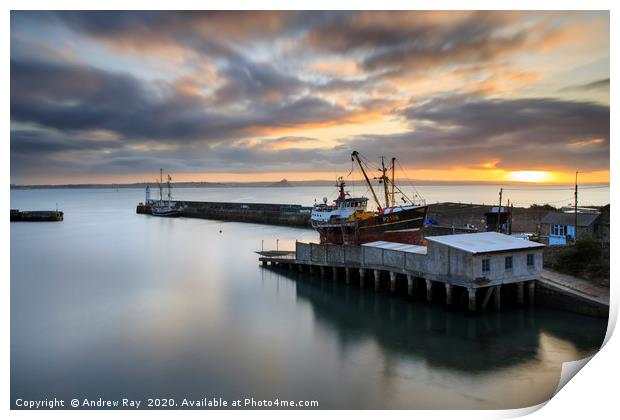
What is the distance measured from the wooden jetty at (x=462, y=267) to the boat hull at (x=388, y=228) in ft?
22.5

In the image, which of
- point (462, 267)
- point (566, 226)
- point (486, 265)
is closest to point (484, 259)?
point (486, 265)

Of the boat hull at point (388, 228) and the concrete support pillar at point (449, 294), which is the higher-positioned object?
the boat hull at point (388, 228)

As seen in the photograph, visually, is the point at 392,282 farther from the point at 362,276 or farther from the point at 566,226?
the point at 566,226

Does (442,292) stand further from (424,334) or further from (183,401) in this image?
(183,401)

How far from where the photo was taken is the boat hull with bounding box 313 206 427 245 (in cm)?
3316

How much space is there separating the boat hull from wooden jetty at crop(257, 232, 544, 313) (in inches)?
270

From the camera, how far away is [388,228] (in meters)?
33.6

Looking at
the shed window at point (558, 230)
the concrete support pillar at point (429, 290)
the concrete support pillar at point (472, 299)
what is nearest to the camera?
the concrete support pillar at point (472, 299)

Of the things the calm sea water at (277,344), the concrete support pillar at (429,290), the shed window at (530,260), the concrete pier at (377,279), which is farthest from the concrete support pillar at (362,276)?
the shed window at (530,260)

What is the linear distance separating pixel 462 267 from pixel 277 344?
8543mm

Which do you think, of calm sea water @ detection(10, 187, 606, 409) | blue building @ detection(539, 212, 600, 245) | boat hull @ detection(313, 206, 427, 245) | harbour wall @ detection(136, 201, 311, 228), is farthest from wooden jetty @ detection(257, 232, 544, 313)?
harbour wall @ detection(136, 201, 311, 228)

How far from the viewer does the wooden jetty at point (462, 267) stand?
63.4ft

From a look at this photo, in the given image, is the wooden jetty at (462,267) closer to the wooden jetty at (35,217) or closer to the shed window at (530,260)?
the shed window at (530,260)
